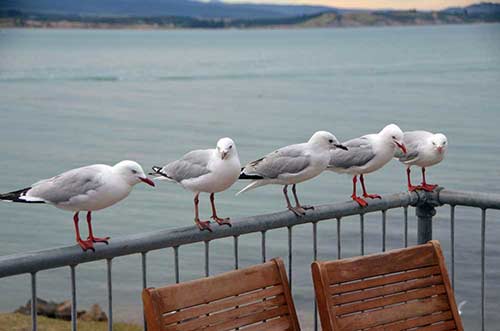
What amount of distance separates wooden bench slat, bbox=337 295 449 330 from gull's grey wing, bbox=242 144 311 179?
1500mm

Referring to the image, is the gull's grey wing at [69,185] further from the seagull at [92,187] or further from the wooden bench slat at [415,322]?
the wooden bench slat at [415,322]

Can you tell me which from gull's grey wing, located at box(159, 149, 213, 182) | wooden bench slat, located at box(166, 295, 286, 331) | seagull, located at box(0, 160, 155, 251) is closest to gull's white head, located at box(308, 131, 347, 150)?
gull's grey wing, located at box(159, 149, 213, 182)

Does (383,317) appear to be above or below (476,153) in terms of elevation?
above

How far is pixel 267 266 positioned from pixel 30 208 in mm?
28416

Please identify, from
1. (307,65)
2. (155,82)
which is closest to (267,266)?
(155,82)

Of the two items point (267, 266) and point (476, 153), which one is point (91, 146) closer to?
point (476, 153)

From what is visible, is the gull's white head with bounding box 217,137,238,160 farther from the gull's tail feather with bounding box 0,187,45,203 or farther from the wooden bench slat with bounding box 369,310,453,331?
the wooden bench slat with bounding box 369,310,453,331

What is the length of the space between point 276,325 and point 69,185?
4.54 ft

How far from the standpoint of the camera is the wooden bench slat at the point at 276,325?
14.4 ft

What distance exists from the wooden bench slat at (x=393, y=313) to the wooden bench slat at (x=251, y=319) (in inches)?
10.1

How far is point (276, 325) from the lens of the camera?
14.5 ft

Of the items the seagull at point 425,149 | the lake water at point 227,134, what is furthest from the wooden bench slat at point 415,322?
the lake water at point 227,134

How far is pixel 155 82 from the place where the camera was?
8981 centimetres

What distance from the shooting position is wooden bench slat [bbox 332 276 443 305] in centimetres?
453
